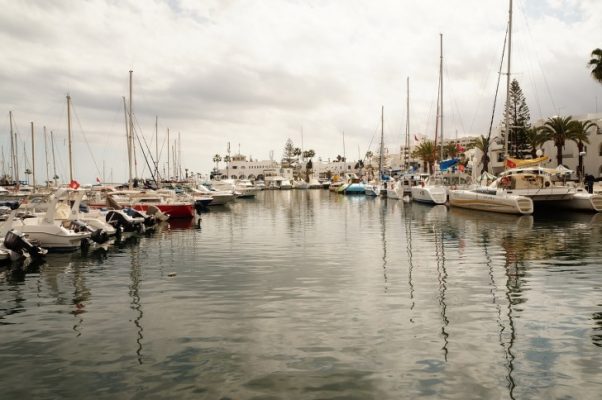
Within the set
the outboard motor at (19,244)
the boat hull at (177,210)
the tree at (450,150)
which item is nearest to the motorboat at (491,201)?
the boat hull at (177,210)

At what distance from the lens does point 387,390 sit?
7.86 m

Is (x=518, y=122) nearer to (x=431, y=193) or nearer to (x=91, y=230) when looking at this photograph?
(x=431, y=193)

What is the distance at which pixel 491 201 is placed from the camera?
43.1m

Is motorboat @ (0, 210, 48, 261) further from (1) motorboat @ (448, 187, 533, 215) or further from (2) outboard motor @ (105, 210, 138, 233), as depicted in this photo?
(1) motorboat @ (448, 187, 533, 215)

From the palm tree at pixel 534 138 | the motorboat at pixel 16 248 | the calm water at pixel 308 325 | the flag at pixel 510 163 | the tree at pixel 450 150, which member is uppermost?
the tree at pixel 450 150

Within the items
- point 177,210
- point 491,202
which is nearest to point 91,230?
point 177,210

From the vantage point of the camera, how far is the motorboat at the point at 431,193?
186ft

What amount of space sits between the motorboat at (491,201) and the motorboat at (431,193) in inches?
180

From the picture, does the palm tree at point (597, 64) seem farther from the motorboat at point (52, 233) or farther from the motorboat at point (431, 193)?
the motorboat at point (52, 233)

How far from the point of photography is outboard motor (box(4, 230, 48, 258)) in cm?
2062

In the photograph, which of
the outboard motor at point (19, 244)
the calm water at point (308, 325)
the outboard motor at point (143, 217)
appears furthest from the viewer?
the outboard motor at point (143, 217)

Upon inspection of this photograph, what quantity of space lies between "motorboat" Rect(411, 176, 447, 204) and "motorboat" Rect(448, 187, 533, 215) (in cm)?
457

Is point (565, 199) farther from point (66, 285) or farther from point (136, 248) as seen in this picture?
point (66, 285)

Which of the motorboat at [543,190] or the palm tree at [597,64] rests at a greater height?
the palm tree at [597,64]
